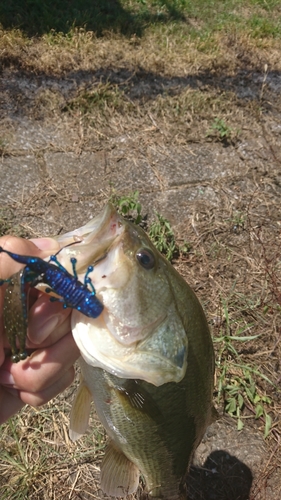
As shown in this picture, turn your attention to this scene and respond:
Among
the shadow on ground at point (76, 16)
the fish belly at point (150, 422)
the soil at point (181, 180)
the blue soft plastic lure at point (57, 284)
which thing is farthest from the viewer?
the shadow on ground at point (76, 16)

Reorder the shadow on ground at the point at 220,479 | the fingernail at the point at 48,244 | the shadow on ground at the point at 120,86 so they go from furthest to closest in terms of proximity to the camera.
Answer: the shadow on ground at the point at 120,86 < the shadow on ground at the point at 220,479 < the fingernail at the point at 48,244

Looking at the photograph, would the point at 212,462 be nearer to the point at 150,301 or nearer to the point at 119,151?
the point at 150,301

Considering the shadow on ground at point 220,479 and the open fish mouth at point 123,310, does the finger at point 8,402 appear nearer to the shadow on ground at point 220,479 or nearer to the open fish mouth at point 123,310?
the open fish mouth at point 123,310

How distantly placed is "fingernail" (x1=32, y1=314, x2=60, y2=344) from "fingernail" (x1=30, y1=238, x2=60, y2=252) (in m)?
0.21

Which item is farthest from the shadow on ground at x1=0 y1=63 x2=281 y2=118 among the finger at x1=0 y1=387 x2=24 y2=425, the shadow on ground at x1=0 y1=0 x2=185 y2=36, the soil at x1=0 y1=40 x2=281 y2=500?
the finger at x1=0 y1=387 x2=24 y2=425

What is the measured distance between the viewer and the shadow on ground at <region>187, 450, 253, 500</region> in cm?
264

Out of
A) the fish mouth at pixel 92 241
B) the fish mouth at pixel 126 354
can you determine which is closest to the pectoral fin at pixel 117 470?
the fish mouth at pixel 126 354

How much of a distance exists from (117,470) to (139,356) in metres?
0.75

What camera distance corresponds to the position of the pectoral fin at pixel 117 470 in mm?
1967

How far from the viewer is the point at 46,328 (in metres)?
1.48

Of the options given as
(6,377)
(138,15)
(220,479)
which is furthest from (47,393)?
(138,15)

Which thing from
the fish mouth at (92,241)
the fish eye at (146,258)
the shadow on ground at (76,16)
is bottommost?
the shadow on ground at (76,16)

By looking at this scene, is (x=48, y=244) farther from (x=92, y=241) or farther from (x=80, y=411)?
(x=80, y=411)

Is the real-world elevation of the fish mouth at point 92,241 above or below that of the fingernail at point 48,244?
above
